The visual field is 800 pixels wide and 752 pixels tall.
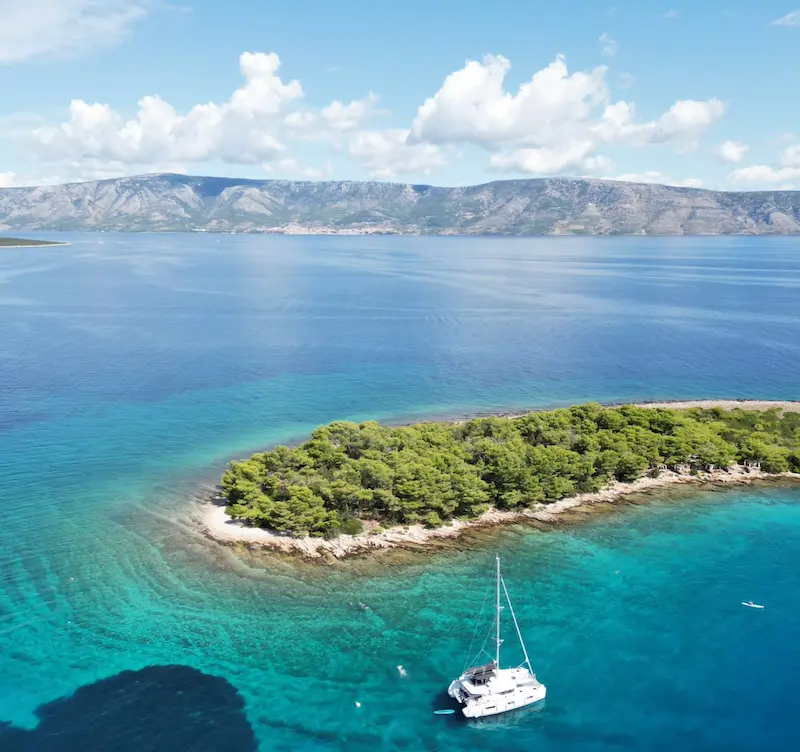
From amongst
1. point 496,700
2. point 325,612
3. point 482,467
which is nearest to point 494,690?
point 496,700

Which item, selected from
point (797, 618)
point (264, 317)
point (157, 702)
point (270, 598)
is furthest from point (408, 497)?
point (264, 317)

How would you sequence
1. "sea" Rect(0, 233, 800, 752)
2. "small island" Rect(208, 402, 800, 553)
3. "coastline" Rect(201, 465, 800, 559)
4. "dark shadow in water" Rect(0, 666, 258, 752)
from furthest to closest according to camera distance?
"small island" Rect(208, 402, 800, 553)
"coastline" Rect(201, 465, 800, 559)
"sea" Rect(0, 233, 800, 752)
"dark shadow in water" Rect(0, 666, 258, 752)

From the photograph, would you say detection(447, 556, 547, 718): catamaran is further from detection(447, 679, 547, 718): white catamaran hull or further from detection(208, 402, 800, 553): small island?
detection(208, 402, 800, 553): small island

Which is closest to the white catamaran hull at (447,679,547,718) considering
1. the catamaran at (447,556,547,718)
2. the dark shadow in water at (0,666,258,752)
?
the catamaran at (447,556,547,718)

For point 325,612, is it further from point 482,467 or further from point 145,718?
point 482,467

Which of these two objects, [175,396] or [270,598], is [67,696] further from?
[175,396]
